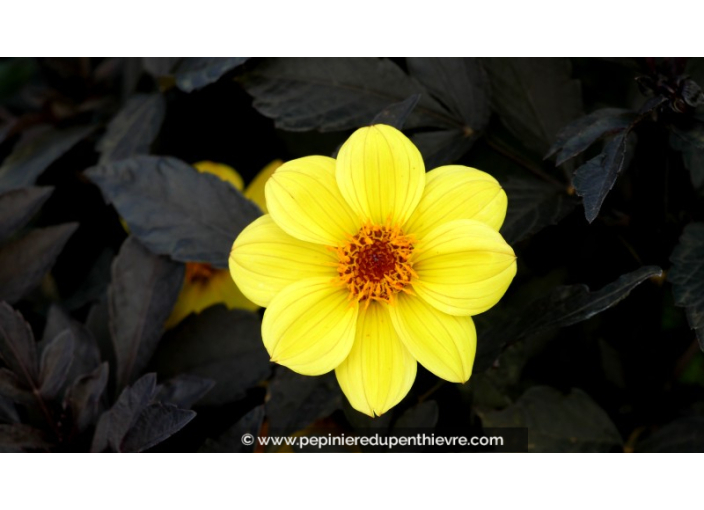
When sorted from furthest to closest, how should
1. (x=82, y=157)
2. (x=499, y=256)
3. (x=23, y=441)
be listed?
1. (x=82, y=157)
2. (x=23, y=441)
3. (x=499, y=256)

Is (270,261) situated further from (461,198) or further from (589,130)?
(589,130)

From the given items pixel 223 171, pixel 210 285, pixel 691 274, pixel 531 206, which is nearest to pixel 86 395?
pixel 210 285

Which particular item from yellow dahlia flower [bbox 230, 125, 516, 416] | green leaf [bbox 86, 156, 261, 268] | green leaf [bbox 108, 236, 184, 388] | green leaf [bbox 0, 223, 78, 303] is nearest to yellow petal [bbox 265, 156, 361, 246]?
yellow dahlia flower [bbox 230, 125, 516, 416]

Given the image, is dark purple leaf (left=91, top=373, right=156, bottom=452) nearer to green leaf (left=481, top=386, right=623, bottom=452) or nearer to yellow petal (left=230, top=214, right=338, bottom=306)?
yellow petal (left=230, top=214, right=338, bottom=306)

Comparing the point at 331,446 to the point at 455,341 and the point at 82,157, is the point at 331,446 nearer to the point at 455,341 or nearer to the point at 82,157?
the point at 455,341

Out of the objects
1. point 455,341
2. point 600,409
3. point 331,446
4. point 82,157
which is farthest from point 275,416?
point 82,157
